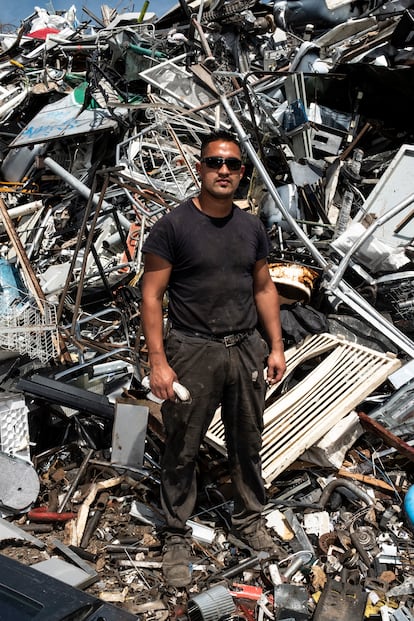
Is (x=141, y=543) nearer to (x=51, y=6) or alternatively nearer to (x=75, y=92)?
(x=75, y=92)

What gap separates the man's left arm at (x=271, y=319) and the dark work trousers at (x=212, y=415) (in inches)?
3.4

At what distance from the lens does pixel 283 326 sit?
193 inches

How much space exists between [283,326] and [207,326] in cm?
203

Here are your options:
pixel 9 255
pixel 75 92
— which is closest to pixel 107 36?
pixel 75 92

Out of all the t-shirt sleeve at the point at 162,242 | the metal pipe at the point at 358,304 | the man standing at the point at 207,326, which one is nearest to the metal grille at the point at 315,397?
the metal pipe at the point at 358,304

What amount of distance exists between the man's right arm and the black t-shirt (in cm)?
8

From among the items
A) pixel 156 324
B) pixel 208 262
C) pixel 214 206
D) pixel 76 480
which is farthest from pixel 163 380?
pixel 76 480

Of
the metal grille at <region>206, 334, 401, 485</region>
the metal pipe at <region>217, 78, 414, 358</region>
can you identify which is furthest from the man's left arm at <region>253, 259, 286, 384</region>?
Result: the metal pipe at <region>217, 78, 414, 358</region>

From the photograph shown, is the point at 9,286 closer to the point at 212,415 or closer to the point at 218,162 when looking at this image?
the point at 212,415

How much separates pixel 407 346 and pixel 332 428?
1.06 m

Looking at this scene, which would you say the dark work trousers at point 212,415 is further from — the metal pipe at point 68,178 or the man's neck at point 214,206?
the metal pipe at point 68,178

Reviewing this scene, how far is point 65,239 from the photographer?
7.30 meters

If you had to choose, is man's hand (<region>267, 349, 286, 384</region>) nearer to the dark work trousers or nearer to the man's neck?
the dark work trousers

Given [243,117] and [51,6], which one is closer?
[243,117]
